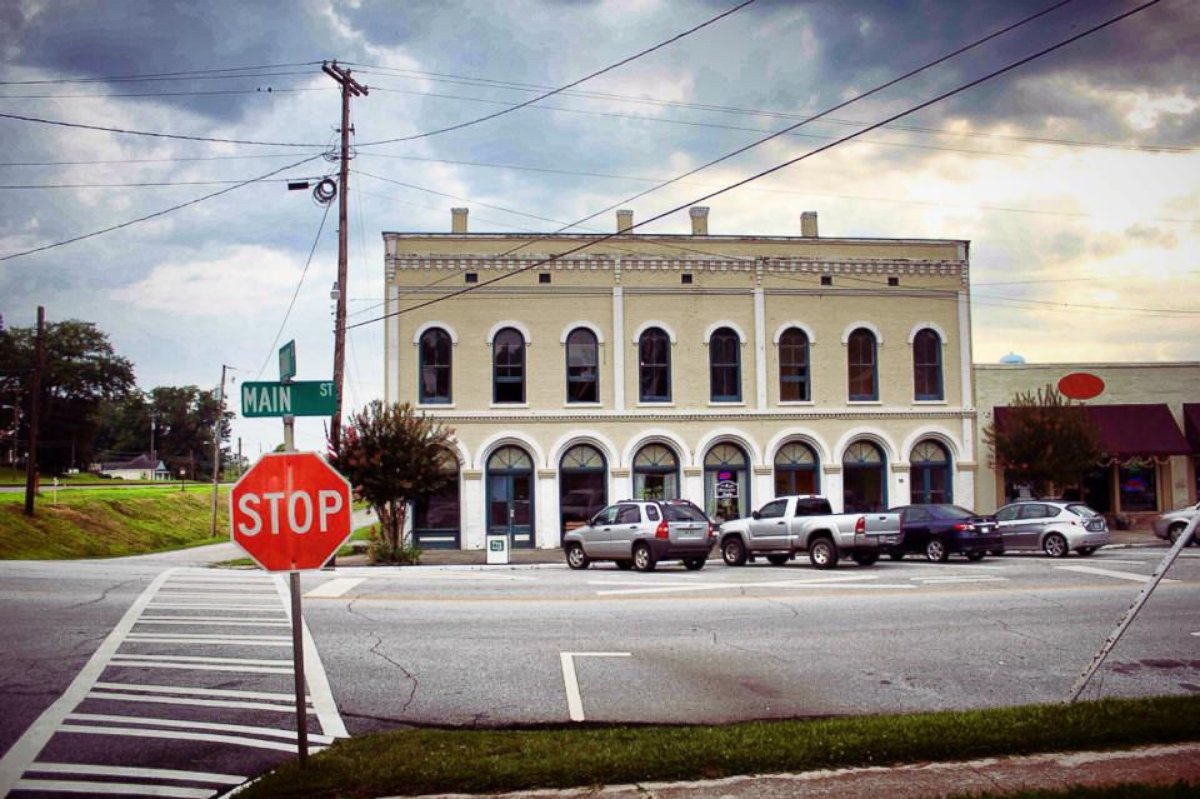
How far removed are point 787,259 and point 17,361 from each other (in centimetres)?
2581

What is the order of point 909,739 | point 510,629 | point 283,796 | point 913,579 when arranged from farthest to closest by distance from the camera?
point 913,579, point 510,629, point 909,739, point 283,796

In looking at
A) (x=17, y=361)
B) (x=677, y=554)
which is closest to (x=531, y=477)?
(x=677, y=554)

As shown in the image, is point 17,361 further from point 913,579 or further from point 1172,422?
point 1172,422

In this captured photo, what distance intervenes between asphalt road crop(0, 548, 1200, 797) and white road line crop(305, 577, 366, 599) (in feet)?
0.42

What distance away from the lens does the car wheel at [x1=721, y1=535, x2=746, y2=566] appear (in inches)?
957

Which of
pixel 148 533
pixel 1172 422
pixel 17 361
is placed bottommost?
pixel 148 533

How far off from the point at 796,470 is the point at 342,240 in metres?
16.3

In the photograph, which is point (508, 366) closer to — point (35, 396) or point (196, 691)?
point (35, 396)

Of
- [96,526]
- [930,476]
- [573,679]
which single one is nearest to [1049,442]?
[930,476]

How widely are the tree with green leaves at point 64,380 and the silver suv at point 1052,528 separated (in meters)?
28.7

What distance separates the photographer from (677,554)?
22141 millimetres

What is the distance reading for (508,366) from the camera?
106 feet

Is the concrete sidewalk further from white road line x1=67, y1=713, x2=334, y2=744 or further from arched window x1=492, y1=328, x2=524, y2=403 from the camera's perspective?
arched window x1=492, y1=328, x2=524, y2=403

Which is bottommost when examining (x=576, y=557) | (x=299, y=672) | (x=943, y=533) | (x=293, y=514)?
(x=576, y=557)
